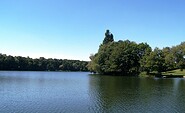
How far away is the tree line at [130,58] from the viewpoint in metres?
123

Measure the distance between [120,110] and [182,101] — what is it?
Answer: 1285 cm

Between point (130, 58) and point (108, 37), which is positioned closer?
point (130, 58)

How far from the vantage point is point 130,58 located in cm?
13012

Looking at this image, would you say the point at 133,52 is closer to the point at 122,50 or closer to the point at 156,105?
the point at 122,50

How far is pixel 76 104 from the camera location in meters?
36.4

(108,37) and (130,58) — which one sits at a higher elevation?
(108,37)

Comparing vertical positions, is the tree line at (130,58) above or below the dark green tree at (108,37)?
below

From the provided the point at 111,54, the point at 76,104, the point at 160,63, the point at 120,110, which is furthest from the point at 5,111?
the point at 111,54

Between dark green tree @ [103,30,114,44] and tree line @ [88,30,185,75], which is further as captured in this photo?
dark green tree @ [103,30,114,44]

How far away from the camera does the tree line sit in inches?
4828

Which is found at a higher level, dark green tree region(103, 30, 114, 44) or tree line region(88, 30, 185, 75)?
dark green tree region(103, 30, 114, 44)

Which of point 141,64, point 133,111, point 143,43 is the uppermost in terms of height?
point 143,43

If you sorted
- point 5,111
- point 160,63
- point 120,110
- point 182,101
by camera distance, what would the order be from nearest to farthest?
point 5,111
point 120,110
point 182,101
point 160,63

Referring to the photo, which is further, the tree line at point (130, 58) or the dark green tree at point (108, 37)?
the dark green tree at point (108, 37)
